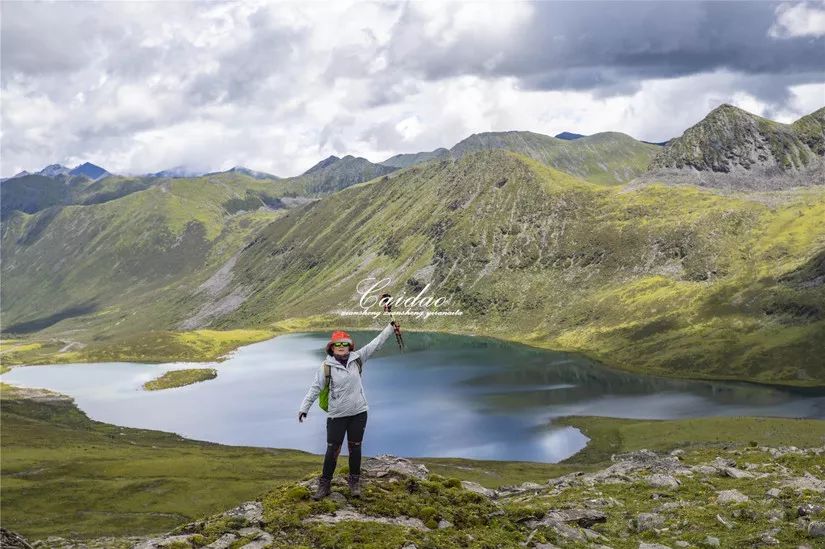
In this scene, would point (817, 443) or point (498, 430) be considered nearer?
point (817, 443)

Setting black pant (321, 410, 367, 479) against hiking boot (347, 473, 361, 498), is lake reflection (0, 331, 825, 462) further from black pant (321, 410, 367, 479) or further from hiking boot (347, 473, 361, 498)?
black pant (321, 410, 367, 479)

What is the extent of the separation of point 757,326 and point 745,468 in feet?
568

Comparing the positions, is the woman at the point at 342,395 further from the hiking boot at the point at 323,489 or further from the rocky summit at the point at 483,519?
the rocky summit at the point at 483,519

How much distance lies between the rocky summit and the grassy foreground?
40265 mm

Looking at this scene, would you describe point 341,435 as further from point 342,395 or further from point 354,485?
point 354,485

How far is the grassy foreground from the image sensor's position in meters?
76.0

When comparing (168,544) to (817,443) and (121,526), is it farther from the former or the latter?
(817,443)

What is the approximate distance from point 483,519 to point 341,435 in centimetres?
589

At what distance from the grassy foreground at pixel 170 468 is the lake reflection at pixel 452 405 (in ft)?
30.0

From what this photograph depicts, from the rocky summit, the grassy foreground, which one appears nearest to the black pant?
the rocky summit

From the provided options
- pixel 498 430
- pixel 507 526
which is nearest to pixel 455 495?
pixel 507 526

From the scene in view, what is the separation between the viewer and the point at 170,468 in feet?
318

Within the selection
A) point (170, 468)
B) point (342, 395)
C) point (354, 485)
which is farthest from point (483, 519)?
point (170, 468)

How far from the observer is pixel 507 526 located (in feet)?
70.9
